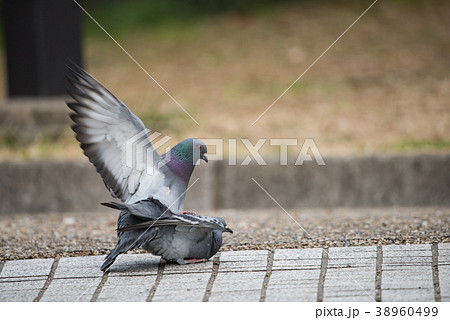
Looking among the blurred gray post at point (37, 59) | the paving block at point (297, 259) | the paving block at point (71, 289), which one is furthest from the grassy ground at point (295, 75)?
the paving block at point (71, 289)

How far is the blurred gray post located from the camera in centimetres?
744

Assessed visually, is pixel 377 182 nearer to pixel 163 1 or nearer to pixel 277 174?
pixel 277 174

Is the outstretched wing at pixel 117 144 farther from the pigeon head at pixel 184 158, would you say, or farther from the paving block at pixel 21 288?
the paving block at pixel 21 288

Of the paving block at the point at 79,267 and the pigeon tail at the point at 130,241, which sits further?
the paving block at the point at 79,267

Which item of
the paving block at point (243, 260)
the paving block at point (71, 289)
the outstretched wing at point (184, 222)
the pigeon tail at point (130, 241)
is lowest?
the paving block at point (71, 289)

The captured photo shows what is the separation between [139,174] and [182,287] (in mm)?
671

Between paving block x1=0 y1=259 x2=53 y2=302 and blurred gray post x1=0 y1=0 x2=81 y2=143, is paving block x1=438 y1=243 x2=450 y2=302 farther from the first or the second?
blurred gray post x1=0 y1=0 x2=81 y2=143

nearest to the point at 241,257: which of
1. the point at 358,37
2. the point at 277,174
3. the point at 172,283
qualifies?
the point at 172,283

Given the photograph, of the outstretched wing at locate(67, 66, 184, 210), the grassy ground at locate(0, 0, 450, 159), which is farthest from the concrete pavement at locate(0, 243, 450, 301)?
the grassy ground at locate(0, 0, 450, 159)

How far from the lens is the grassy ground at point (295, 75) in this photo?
7.57 m

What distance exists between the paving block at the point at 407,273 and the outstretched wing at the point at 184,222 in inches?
33.7

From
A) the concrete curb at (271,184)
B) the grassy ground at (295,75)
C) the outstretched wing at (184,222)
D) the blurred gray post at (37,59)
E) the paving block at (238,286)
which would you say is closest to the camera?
the paving block at (238,286)

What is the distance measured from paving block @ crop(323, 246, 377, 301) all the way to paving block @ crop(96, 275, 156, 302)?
0.85 metres

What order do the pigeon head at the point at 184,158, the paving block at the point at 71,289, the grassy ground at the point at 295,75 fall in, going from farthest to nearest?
1. the grassy ground at the point at 295,75
2. the pigeon head at the point at 184,158
3. the paving block at the point at 71,289
